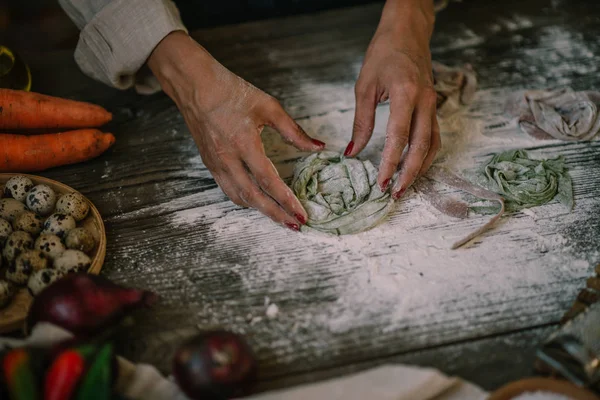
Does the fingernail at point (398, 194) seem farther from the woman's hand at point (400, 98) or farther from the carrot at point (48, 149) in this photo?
the carrot at point (48, 149)

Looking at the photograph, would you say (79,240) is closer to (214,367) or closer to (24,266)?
(24,266)

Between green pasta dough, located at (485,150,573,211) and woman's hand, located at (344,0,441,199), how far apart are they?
199mm

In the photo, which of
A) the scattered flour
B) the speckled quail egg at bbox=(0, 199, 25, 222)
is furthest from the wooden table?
the speckled quail egg at bbox=(0, 199, 25, 222)

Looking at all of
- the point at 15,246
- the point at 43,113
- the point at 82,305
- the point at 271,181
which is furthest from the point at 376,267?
the point at 43,113

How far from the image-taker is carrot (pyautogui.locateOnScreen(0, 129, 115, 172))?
1534mm

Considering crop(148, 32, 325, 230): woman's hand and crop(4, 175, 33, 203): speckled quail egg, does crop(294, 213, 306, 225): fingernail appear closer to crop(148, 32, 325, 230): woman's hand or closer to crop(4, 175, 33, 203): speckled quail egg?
crop(148, 32, 325, 230): woman's hand

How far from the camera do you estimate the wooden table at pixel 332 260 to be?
1144 millimetres

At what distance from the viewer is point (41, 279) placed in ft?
3.88

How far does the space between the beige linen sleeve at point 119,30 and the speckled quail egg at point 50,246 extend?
1.95ft

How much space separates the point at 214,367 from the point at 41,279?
1.67 ft

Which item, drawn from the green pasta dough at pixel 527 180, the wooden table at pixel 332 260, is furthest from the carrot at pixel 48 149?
the green pasta dough at pixel 527 180

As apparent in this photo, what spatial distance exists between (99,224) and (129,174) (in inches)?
11.6

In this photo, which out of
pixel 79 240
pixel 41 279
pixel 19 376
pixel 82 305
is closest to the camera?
pixel 19 376

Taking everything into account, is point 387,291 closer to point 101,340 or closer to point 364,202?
point 364,202
